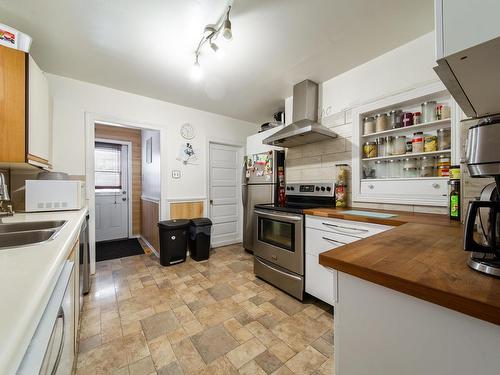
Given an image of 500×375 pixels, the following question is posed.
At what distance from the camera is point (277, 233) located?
227 cm

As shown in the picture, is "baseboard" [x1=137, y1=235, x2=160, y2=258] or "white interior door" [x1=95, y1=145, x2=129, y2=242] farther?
"white interior door" [x1=95, y1=145, x2=129, y2=242]

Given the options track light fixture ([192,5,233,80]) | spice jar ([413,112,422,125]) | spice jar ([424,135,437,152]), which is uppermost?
track light fixture ([192,5,233,80])

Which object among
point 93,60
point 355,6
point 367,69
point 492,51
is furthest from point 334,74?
point 93,60

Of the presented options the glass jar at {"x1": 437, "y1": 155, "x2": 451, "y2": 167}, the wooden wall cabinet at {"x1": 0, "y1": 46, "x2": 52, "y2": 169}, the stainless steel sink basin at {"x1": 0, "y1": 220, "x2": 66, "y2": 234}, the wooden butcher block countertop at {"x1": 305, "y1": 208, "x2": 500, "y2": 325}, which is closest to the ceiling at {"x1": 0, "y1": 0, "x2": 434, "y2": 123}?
the wooden wall cabinet at {"x1": 0, "y1": 46, "x2": 52, "y2": 169}

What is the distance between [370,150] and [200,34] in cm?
198

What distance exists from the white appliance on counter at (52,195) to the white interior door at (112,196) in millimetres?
2467

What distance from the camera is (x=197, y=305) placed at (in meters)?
1.95

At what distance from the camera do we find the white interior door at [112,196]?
4160 mm

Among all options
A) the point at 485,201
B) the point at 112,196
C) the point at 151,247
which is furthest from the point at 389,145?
the point at 112,196

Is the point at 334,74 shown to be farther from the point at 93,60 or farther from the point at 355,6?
the point at 93,60

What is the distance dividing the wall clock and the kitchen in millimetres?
18

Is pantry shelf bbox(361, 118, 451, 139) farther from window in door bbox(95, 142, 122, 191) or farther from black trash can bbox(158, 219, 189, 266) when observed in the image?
window in door bbox(95, 142, 122, 191)

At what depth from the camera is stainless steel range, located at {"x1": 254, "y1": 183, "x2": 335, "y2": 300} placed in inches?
79.4

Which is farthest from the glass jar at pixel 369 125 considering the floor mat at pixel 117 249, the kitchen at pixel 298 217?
the floor mat at pixel 117 249
